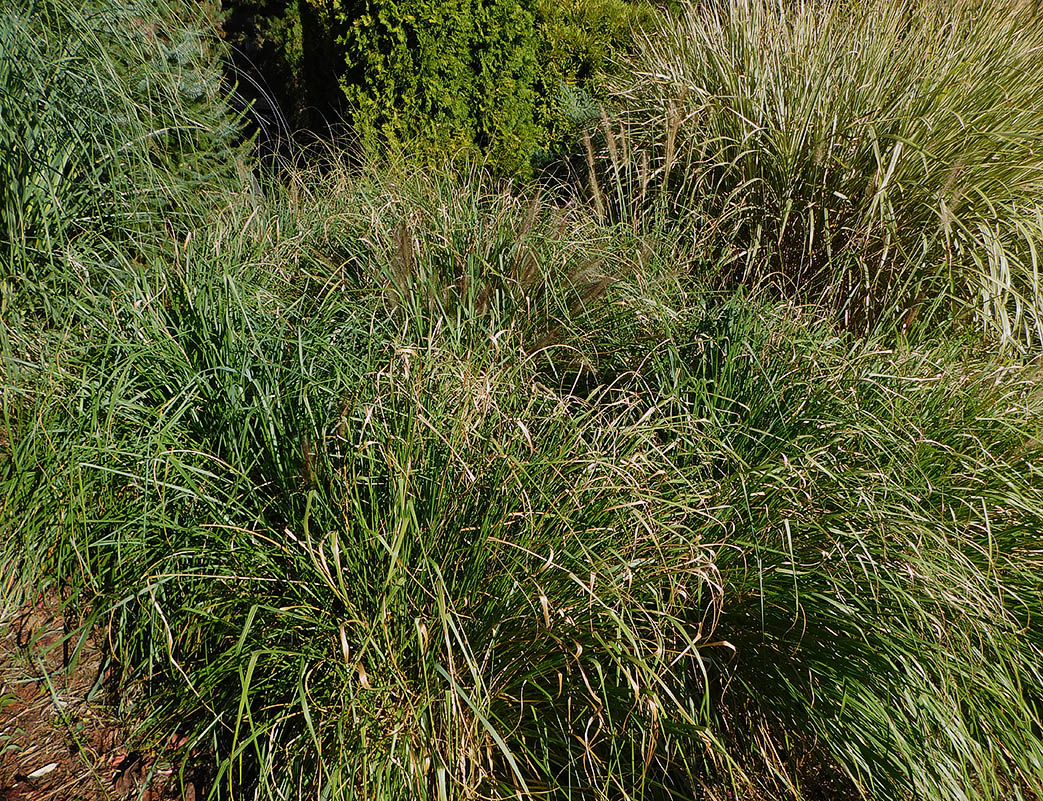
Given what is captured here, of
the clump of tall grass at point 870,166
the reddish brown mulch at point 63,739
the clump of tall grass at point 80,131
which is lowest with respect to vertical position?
the clump of tall grass at point 870,166

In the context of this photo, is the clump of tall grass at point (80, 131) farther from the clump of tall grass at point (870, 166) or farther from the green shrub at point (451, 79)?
the clump of tall grass at point (870, 166)

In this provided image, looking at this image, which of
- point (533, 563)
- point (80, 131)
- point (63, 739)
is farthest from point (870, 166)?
point (63, 739)

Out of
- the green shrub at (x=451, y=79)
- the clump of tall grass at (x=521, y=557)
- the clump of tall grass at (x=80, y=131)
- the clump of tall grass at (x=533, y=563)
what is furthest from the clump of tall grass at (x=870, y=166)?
the clump of tall grass at (x=80, y=131)

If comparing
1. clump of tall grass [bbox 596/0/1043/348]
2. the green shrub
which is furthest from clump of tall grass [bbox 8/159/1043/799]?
the green shrub

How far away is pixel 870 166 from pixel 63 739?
12.9ft

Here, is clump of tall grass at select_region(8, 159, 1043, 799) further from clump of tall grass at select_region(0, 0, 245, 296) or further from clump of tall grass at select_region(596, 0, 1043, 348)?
clump of tall grass at select_region(596, 0, 1043, 348)

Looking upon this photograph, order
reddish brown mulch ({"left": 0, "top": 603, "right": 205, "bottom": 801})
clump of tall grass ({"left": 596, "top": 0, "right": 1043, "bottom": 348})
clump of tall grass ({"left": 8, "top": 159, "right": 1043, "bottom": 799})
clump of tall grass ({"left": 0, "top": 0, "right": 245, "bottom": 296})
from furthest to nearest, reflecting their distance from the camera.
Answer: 1. clump of tall grass ({"left": 596, "top": 0, "right": 1043, "bottom": 348})
2. clump of tall grass ({"left": 0, "top": 0, "right": 245, "bottom": 296})
3. reddish brown mulch ({"left": 0, "top": 603, "right": 205, "bottom": 801})
4. clump of tall grass ({"left": 8, "top": 159, "right": 1043, "bottom": 799})

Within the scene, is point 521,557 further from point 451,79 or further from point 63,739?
point 451,79

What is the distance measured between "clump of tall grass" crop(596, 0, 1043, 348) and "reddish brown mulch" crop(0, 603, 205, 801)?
2.82 m

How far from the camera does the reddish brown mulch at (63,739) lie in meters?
2.27

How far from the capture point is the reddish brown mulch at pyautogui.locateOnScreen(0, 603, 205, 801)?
2.27 m

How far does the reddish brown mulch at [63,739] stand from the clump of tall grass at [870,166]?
282 centimetres

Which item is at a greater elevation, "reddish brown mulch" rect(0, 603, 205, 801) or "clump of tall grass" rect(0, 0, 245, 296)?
"clump of tall grass" rect(0, 0, 245, 296)

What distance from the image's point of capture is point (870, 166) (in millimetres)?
4047
